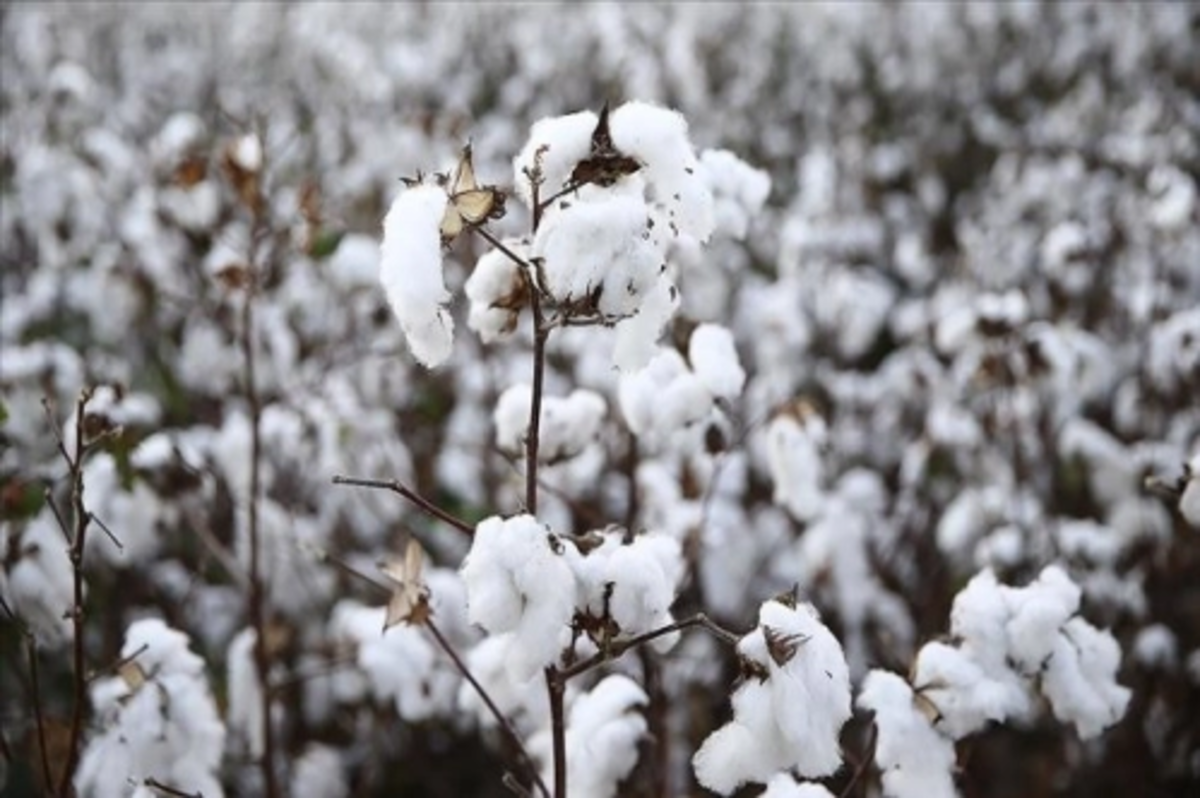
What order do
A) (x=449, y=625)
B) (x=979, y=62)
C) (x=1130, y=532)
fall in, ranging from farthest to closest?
(x=979, y=62) → (x=1130, y=532) → (x=449, y=625)

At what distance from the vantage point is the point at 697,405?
1720 millimetres

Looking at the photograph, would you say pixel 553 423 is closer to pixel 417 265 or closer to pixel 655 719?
pixel 655 719

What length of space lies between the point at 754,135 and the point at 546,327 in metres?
6.44

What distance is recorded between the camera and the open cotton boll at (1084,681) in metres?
1.46

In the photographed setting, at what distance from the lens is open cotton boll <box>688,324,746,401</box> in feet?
5.64

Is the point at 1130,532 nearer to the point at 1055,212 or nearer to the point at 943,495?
the point at 943,495

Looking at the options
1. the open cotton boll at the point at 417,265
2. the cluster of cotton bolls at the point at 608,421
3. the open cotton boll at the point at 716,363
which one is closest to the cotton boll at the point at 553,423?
the cluster of cotton bolls at the point at 608,421

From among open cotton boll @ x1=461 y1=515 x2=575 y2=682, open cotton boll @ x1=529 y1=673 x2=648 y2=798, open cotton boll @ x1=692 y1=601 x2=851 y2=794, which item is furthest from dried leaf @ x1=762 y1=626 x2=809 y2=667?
open cotton boll @ x1=529 y1=673 x2=648 y2=798

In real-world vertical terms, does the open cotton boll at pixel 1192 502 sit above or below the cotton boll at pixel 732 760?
above

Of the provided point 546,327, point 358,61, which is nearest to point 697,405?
point 546,327

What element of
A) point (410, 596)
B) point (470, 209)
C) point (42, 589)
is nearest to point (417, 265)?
point (470, 209)

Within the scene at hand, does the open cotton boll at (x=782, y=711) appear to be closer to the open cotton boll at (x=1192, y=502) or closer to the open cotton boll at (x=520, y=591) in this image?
the open cotton boll at (x=520, y=591)

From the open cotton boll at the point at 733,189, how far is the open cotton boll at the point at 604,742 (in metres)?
Answer: 0.62

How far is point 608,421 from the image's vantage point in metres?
2.42
